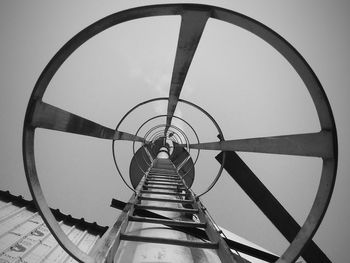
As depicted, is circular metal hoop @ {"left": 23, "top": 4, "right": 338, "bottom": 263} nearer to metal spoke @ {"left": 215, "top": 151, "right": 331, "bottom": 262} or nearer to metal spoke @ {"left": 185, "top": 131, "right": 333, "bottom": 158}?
metal spoke @ {"left": 185, "top": 131, "right": 333, "bottom": 158}

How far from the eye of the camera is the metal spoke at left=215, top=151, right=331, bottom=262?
2969mm

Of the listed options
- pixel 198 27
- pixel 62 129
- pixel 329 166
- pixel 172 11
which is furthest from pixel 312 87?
pixel 62 129

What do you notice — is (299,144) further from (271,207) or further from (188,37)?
(271,207)

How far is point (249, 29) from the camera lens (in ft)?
4.83

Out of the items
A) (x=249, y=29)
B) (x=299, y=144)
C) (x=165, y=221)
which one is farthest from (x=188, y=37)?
(x=165, y=221)

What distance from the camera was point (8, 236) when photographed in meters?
4.44

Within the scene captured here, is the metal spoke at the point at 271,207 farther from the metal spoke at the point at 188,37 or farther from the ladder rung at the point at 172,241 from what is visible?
the metal spoke at the point at 188,37

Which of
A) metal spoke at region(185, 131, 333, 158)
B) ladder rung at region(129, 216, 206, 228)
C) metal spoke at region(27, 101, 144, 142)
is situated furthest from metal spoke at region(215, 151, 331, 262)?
metal spoke at region(27, 101, 144, 142)

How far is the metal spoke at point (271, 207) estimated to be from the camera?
297cm

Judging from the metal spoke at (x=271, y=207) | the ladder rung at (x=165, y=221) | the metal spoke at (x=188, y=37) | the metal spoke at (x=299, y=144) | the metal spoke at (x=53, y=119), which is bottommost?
the ladder rung at (x=165, y=221)

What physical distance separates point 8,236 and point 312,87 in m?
5.51

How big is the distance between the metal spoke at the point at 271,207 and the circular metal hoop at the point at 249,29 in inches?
77.1

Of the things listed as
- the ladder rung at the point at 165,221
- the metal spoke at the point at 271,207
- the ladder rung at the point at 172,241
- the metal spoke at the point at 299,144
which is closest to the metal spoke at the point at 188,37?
the metal spoke at the point at 299,144

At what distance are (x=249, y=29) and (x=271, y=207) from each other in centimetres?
269
